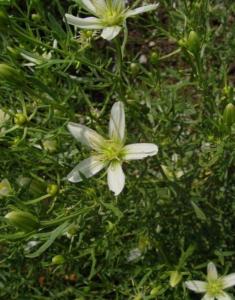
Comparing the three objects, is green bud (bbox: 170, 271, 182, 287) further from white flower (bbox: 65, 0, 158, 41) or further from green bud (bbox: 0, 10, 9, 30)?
green bud (bbox: 0, 10, 9, 30)

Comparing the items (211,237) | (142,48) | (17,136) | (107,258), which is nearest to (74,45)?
(17,136)

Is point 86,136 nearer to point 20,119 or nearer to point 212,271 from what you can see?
point 20,119

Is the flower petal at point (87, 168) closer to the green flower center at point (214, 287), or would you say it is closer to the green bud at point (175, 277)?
the green bud at point (175, 277)

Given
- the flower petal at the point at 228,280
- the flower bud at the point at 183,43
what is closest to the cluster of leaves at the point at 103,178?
the flower bud at the point at 183,43

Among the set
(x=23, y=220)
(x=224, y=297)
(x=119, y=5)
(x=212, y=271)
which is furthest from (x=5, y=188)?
(x=224, y=297)

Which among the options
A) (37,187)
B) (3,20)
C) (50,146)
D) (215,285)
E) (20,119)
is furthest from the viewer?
(215,285)

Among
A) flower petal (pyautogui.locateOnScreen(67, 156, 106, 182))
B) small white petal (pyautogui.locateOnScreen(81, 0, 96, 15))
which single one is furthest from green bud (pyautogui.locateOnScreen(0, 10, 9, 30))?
flower petal (pyautogui.locateOnScreen(67, 156, 106, 182))

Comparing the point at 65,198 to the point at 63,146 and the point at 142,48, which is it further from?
the point at 142,48
